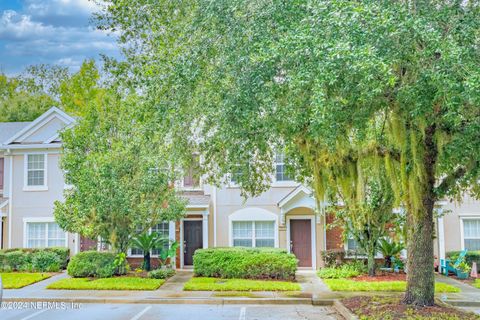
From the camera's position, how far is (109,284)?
50.6 feet

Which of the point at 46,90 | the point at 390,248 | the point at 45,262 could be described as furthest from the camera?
the point at 46,90

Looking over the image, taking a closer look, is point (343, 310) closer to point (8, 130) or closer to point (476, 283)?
point (476, 283)

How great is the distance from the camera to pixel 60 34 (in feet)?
108

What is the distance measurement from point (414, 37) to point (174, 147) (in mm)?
5665

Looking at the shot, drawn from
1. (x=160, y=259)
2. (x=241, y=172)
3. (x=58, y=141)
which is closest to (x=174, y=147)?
(x=241, y=172)

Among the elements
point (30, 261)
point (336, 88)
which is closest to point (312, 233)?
point (30, 261)

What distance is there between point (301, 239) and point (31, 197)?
12209 mm

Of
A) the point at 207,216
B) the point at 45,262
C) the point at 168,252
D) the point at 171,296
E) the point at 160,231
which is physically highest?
the point at 207,216

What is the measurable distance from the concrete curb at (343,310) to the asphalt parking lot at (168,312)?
168 mm

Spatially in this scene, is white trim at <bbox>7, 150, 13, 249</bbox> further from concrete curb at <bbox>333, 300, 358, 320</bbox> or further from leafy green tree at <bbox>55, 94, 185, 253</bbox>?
concrete curb at <bbox>333, 300, 358, 320</bbox>

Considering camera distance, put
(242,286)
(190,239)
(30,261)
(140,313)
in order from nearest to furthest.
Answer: (140,313)
(242,286)
(30,261)
(190,239)

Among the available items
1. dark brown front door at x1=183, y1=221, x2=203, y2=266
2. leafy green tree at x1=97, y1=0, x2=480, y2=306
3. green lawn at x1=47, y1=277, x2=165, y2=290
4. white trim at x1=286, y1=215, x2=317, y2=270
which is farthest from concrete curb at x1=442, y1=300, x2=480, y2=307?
dark brown front door at x1=183, y1=221, x2=203, y2=266

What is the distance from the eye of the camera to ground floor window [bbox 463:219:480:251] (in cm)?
1997

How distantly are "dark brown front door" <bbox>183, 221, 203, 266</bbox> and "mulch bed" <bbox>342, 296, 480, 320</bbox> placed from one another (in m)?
10.5
